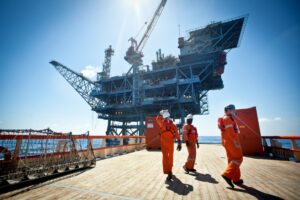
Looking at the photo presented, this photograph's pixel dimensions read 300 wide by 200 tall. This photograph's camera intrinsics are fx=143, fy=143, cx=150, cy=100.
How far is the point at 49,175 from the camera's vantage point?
4289 mm

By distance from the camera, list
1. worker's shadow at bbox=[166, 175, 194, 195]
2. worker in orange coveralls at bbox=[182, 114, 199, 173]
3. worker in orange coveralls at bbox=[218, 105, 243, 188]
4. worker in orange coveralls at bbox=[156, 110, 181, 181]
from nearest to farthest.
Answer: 1. worker's shadow at bbox=[166, 175, 194, 195]
2. worker in orange coveralls at bbox=[218, 105, 243, 188]
3. worker in orange coveralls at bbox=[156, 110, 181, 181]
4. worker in orange coveralls at bbox=[182, 114, 199, 173]

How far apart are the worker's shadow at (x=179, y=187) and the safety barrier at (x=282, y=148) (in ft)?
18.8

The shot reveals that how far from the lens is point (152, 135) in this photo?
12.0m

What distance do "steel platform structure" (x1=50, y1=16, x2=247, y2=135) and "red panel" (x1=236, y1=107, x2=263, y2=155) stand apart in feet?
67.1

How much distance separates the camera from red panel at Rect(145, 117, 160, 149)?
11836 millimetres

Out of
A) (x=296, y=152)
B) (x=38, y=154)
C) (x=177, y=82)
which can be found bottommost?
(x=296, y=152)

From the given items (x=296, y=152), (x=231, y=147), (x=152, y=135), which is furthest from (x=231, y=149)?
(x=152, y=135)

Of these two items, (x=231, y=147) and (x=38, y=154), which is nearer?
(x=231, y=147)

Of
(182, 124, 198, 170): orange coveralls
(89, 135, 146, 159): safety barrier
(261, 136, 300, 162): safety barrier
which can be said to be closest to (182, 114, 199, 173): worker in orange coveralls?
(182, 124, 198, 170): orange coveralls

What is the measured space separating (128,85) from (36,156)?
35.5m

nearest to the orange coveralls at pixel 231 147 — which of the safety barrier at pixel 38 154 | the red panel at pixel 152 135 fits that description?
the safety barrier at pixel 38 154

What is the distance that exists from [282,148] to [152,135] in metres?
8.09

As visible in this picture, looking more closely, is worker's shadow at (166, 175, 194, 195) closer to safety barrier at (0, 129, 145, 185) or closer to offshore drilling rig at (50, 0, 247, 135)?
safety barrier at (0, 129, 145, 185)

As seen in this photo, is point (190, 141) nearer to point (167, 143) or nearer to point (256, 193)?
point (167, 143)
